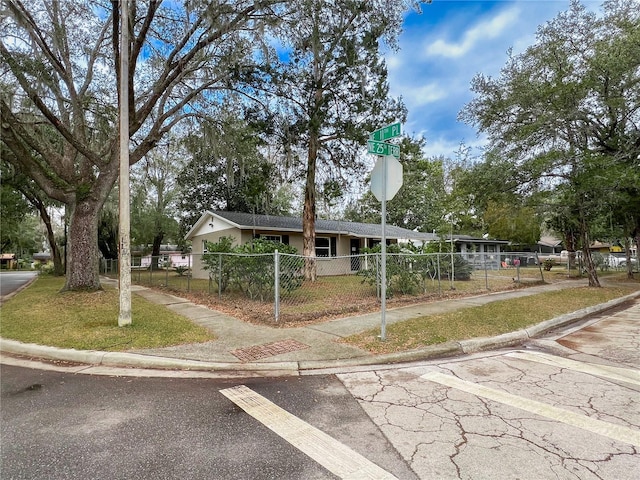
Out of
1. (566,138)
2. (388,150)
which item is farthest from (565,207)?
(388,150)

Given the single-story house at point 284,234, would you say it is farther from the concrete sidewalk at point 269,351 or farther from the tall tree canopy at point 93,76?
the concrete sidewalk at point 269,351

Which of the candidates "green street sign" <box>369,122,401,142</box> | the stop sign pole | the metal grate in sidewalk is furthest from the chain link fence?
"green street sign" <box>369,122,401,142</box>

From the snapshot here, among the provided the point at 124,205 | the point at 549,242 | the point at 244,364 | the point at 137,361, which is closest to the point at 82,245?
the point at 124,205

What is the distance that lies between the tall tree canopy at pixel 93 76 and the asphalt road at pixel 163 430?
787 cm

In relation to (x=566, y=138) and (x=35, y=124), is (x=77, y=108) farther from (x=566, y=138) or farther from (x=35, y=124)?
(x=566, y=138)

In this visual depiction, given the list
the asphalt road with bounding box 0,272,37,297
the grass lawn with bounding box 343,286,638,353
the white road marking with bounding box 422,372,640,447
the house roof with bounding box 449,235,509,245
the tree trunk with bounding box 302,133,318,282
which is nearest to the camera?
the white road marking with bounding box 422,372,640,447

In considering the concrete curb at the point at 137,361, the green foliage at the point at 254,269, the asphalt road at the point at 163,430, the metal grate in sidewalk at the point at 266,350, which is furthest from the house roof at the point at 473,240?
the asphalt road at the point at 163,430

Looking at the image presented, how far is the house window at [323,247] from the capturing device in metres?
19.9

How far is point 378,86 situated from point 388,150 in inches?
331

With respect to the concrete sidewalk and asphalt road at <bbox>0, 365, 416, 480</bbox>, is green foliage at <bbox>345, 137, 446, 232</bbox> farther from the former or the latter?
asphalt road at <bbox>0, 365, 416, 480</bbox>

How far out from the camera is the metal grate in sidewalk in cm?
497

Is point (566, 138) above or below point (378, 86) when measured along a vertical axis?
below

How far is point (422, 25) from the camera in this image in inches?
447

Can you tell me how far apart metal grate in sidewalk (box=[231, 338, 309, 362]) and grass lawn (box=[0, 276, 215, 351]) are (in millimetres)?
982
